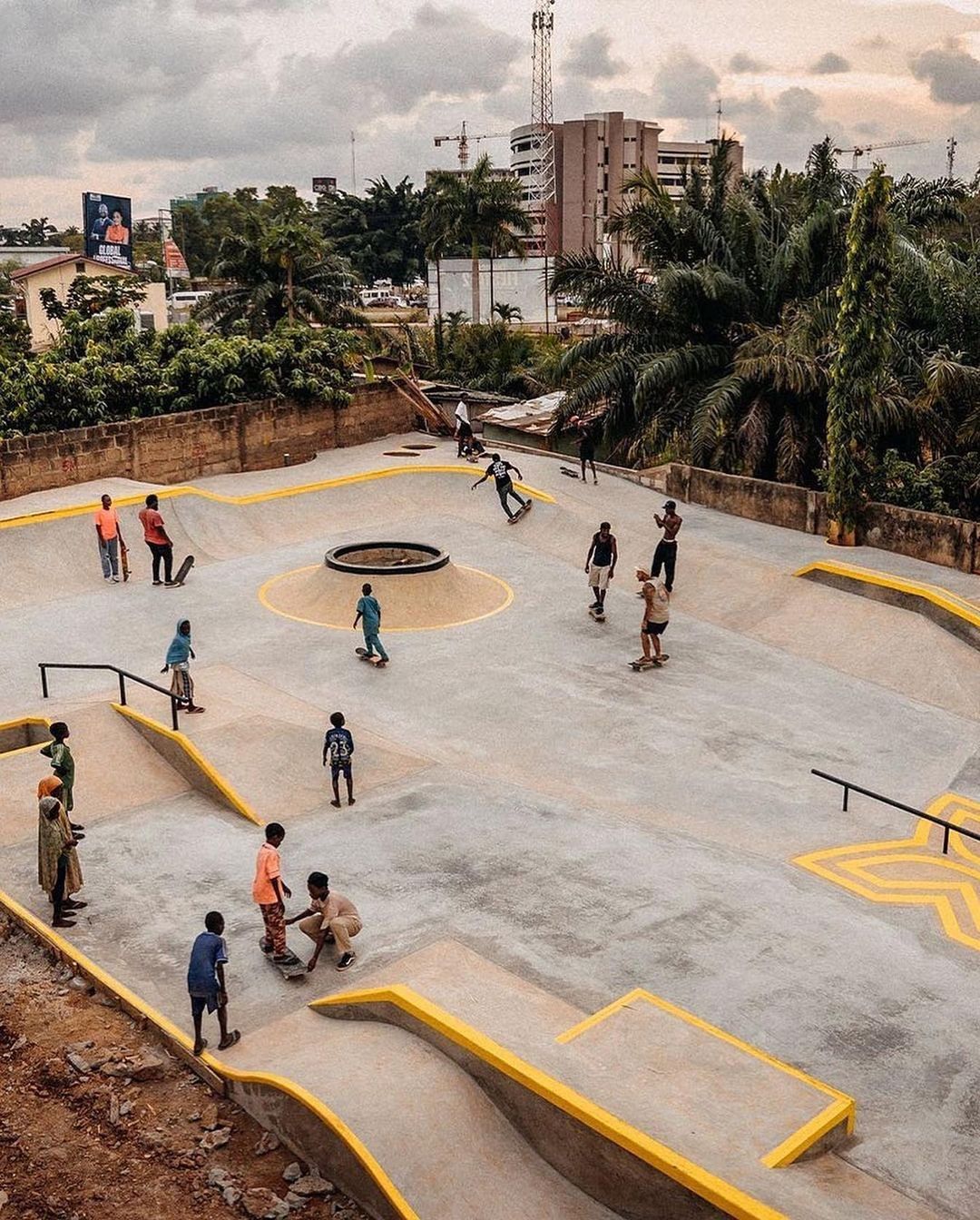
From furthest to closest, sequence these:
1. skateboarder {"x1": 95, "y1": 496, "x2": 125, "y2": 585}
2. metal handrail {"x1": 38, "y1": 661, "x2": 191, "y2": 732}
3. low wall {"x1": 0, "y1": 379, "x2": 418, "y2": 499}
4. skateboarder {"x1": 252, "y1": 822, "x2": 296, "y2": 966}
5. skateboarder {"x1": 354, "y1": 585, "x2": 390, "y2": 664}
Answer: low wall {"x1": 0, "y1": 379, "x2": 418, "y2": 499}, skateboarder {"x1": 95, "y1": 496, "x2": 125, "y2": 585}, skateboarder {"x1": 354, "y1": 585, "x2": 390, "y2": 664}, metal handrail {"x1": 38, "y1": 661, "x2": 191, "y2": 732}, skateboarder {"x1": 252, "y1": 822, "x2": 296, "y2": 966}

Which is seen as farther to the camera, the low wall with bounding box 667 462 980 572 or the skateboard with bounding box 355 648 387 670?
the low wall with bounding box 667 462 980 572

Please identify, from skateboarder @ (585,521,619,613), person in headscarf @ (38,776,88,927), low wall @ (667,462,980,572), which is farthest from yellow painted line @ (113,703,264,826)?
low wall @ (667,462,980,572)

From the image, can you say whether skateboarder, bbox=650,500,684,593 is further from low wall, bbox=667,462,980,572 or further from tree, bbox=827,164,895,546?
low wall, bbox=667,462,980,572

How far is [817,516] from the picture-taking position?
72.6 feet

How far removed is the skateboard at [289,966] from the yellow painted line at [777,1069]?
235cm

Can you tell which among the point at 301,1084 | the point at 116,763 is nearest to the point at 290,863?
the point at 116,763

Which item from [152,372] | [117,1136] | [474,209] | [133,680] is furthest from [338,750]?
[474,209]

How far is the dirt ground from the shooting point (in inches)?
282

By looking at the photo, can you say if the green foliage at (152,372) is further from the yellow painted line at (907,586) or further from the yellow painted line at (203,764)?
the yellow painted line at (907,586)

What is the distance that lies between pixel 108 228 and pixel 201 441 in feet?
165

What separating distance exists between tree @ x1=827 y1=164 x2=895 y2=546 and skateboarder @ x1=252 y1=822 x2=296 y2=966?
1435 centimetres

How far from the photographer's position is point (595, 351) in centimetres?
2609

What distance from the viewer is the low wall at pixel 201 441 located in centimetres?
2412

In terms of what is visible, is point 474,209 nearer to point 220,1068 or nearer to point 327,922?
point 327,922
